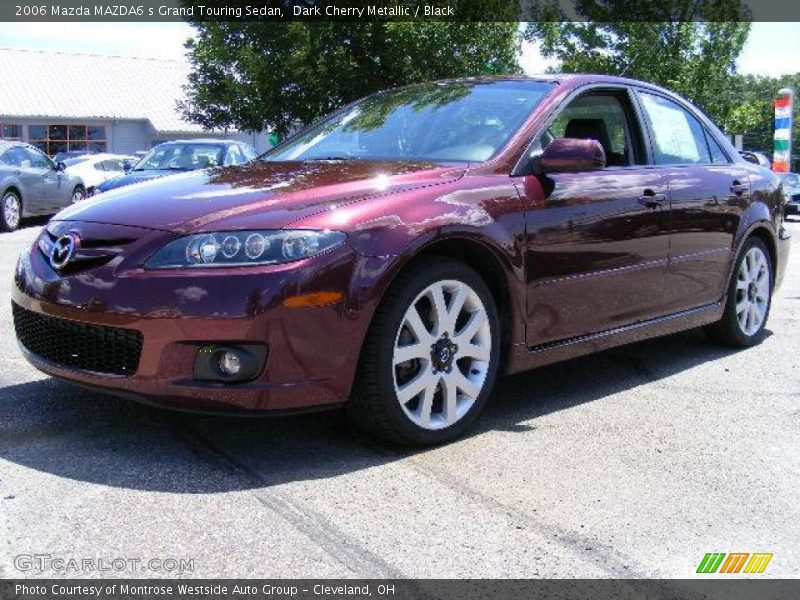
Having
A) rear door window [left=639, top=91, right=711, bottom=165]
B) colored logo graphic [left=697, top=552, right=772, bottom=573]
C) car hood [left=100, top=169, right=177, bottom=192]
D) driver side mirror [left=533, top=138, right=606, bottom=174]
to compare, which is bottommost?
colored logo graphic [left=697, top=552, right=772, bottom=573]

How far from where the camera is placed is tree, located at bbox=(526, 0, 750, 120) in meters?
27.9

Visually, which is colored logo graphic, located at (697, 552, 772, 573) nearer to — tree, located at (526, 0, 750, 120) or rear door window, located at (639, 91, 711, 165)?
rear door window, located at (639, 91, 711, 165)

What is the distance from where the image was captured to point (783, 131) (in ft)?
105

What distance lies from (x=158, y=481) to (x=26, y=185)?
44.0 ft

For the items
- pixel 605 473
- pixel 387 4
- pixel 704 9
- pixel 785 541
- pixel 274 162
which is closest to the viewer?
pixel 785 541

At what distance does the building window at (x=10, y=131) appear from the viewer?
144 ft

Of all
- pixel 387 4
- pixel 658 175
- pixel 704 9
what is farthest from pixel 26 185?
pixel 704 9

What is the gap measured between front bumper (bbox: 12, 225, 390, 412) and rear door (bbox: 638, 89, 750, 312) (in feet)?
7.47

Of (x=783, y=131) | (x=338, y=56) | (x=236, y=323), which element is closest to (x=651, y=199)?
(x=236, y=323)

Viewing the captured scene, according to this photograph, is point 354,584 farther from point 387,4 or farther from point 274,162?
point 387,4

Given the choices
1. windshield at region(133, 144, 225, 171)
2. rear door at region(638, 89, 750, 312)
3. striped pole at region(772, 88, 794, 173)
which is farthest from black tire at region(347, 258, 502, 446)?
striped pole at region(772, 88, 794, 173)

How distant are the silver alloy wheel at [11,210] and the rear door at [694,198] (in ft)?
38.7

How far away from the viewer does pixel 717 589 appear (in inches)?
108

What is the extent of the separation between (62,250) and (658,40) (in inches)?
1068
